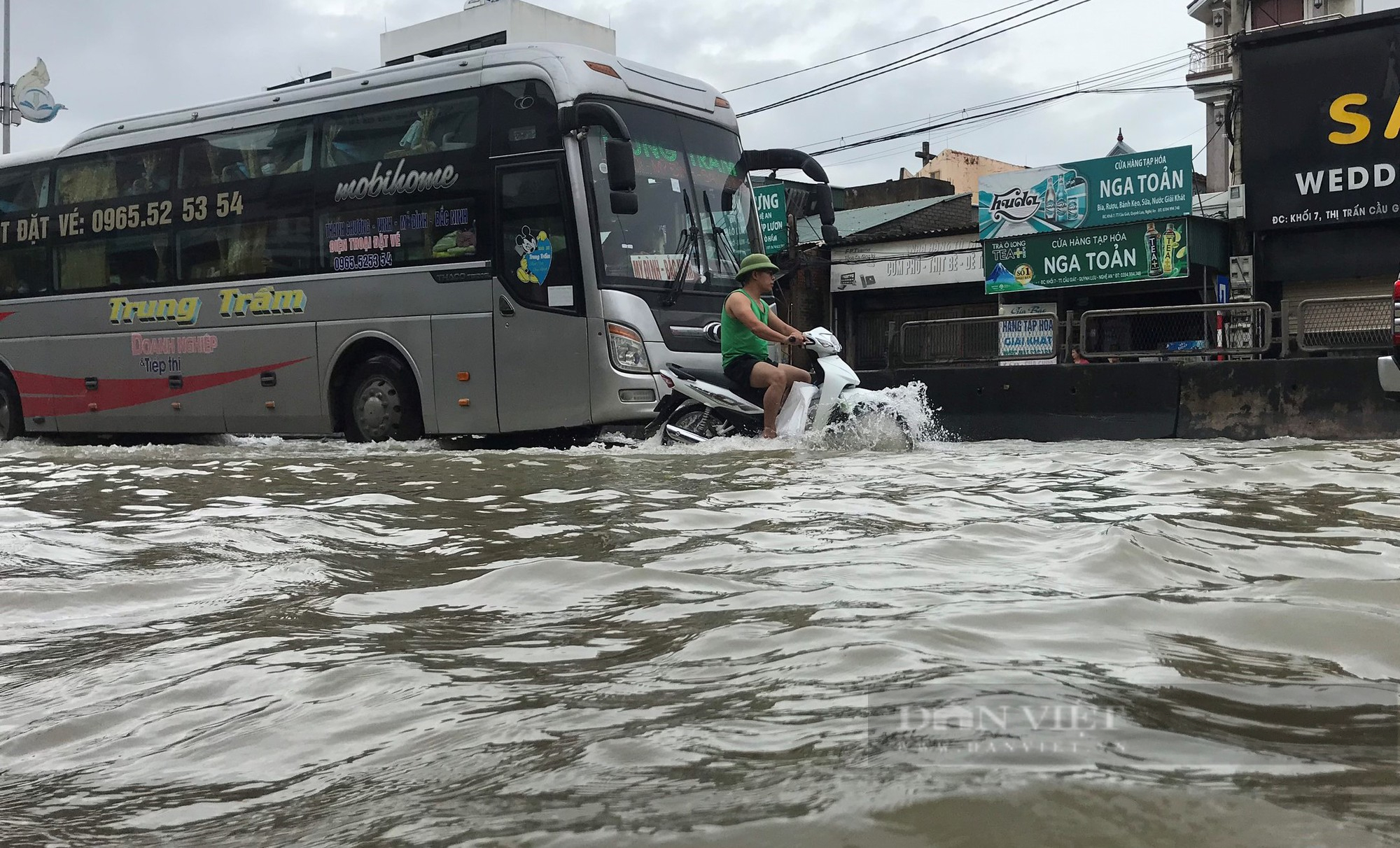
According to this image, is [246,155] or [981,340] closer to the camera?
[246,155]

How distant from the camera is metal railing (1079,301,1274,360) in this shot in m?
10.5

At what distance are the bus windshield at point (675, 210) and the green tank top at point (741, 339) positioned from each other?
1.09 m

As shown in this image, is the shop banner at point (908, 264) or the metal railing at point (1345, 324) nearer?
the metal railing at point (1345, 324)

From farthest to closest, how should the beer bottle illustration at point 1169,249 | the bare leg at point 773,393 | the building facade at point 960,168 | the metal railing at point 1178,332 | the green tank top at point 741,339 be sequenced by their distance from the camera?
the building facade at point 960,168 → the beer bottle illustration at point 1169,249 → the metal railing at point 1178,332 → the green tank top at point 741,339 → the bare leg at point 773,393

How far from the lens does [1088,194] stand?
82.1ft

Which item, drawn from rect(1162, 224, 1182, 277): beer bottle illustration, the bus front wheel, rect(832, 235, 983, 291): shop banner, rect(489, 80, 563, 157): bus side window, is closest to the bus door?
rect(489, 80, 563, 157): bus side window

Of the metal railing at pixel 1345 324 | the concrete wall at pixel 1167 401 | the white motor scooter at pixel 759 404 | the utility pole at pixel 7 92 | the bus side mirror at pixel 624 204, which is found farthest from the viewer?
the utility pole at pixel 7 92

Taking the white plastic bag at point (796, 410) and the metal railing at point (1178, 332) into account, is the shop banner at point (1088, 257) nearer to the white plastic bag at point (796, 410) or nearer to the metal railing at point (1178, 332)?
the metal railing at point (1178, 332)

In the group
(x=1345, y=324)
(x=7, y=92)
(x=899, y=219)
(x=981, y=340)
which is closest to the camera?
(x=1345, y=324)

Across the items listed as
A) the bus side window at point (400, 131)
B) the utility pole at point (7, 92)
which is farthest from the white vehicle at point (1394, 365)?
the utility pole at point (7, 92)

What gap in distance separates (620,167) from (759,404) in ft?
6.73

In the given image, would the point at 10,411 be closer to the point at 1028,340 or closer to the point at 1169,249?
the point at 1028,340

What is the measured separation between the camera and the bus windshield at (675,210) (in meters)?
10.1

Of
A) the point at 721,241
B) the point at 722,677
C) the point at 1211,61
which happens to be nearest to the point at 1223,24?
the point at 1211,61
